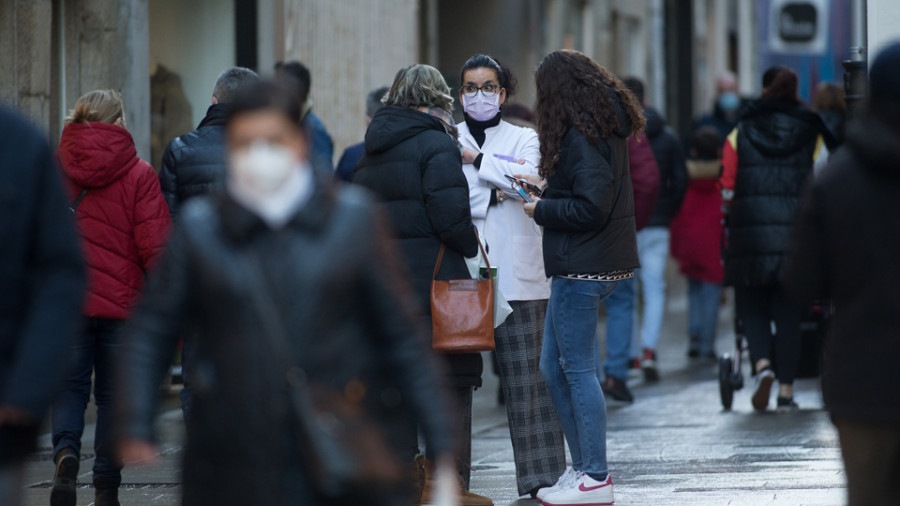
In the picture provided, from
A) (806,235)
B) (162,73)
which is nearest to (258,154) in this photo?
(806,235)

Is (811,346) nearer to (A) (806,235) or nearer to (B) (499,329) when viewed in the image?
(B) (499,329)

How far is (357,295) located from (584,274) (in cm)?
300

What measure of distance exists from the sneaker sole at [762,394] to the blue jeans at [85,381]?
4627mm

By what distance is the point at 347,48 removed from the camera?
13.7m

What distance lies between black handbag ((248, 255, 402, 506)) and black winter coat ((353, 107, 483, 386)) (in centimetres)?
289

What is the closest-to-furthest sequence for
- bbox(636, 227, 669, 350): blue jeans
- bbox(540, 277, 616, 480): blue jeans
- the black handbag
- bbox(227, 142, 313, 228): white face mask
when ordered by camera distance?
the black handbag, bbox(227, 142, 313, 228): white face mask, bbox(540, 277, 616, 480): blue jeans, bbox(636, 227, 669, 350): blue jeans

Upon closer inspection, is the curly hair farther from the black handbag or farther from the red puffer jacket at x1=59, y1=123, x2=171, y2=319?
the black handbag

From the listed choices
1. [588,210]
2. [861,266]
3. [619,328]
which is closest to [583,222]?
[588,210]

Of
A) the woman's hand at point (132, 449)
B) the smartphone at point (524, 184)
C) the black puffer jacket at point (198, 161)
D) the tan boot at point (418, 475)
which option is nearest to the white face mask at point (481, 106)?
the smartphone at point (524, 184)

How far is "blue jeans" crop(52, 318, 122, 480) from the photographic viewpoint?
684 cm

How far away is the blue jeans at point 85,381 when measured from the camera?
6.84 metres

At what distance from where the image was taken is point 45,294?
3.65 m

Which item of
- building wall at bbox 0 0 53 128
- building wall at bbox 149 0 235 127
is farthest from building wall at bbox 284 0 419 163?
building wall at bbox 0 0 53 128

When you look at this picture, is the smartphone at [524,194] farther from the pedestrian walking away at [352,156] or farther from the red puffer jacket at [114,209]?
the pedestrian walking away at [352,156]
